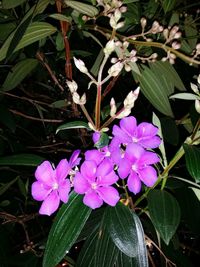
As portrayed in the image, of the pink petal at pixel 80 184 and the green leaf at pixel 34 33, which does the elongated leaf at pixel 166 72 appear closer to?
the green leaf at pixel 34 33

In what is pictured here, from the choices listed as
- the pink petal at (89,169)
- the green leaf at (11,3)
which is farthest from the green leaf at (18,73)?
the pink petal at (89,169)

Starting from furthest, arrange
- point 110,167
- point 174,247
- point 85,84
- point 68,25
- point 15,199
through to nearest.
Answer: point 85,84
point 15,199
point 174,247
point 68,25
point 110,167

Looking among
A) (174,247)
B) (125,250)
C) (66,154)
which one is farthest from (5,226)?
(125,250)

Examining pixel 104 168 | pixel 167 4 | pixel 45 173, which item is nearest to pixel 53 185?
pixel 45 173

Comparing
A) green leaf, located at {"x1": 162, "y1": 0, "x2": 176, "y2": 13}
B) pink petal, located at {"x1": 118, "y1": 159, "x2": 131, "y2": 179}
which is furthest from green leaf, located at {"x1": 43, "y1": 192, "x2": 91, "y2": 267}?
green leaf, located at {"x1": 162, "y1": 0, "x2": 176, "y2": 13}

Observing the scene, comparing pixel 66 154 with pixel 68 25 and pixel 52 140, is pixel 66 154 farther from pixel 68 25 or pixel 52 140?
pixel 68 25

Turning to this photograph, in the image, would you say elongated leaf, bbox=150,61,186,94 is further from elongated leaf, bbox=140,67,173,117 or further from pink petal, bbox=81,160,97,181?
pink petal, bbox=81,160,97,181

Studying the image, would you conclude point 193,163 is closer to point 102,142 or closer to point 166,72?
point 102,142
